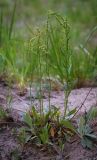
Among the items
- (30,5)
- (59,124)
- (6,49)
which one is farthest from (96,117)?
(30,5)

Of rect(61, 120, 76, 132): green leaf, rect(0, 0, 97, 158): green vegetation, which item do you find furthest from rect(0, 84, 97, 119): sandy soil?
rect(61, 120, 76, 132): green leaf

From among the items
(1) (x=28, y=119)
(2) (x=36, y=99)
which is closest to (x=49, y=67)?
(2) (x=36, y=99)

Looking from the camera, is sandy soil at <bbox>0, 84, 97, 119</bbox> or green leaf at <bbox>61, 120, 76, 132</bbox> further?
sandy soil at <bbox>0, 84, 97, 119</bbox>

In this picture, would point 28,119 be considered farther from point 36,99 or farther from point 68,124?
point 36,99

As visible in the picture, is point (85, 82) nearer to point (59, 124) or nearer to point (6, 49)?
point (6, 49)

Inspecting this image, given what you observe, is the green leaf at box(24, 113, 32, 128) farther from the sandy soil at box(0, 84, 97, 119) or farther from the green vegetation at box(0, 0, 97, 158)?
the sandy soil at box(0, 84, 97, 119)

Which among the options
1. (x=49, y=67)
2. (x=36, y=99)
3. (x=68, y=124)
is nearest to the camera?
(x=68, y=124)

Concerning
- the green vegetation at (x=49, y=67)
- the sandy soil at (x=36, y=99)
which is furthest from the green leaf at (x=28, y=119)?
the sandy soil at (x=36, y=99)

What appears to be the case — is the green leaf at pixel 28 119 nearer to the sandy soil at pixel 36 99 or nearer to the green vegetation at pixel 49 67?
the green vegetation at pixel 49 67

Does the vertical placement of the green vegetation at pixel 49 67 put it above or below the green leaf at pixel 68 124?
above

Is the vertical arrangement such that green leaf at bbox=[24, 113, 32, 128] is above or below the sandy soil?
below

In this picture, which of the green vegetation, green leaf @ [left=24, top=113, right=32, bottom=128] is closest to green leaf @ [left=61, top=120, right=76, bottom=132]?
the green vegetation
